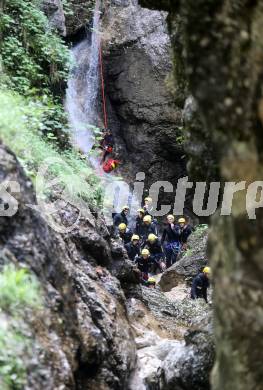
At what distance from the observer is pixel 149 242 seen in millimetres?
15508

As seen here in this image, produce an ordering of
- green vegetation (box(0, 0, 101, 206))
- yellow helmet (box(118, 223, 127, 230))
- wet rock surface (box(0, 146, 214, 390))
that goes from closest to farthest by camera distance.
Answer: wet rock surface (box(0, 146, 214, 390))
green vegetation (box(0, 0, 101, 206))
yellow helmet (box(118, 223, 127, 230))

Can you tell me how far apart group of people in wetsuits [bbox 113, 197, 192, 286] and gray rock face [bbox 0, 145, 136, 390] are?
5.21 metres

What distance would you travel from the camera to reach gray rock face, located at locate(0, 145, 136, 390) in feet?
20.3

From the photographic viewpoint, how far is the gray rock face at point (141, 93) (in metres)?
21.0

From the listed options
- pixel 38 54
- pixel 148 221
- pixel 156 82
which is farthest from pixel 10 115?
pixel 156 82

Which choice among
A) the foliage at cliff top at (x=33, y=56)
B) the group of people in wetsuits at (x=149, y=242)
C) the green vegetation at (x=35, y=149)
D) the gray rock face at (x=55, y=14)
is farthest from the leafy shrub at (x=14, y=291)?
the gray rock face at (x=55, y=14)

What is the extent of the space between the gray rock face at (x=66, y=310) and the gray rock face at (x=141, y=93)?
12.6 metres

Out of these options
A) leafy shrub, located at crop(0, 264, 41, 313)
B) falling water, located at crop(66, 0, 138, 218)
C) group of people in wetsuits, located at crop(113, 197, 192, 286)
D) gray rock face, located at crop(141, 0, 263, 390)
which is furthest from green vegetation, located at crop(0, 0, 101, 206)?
falling water, located at crop(66, 0, 138, 218)

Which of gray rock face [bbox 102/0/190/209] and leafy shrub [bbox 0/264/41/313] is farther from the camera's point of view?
gray rock face [bbox 102/0/190/209]

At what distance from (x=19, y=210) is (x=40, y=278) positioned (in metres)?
0.91

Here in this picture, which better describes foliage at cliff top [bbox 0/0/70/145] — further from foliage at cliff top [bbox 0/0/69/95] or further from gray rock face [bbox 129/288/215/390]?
gray rock face [bbox 129/288/215/390]

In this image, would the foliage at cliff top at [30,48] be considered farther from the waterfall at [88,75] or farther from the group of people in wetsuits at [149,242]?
the waterfall at [88,75]

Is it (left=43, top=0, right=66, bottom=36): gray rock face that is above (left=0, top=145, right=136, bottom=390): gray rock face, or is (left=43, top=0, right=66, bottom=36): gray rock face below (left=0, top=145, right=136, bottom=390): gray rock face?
above

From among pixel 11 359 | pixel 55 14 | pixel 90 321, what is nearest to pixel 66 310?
pixel 90 321
